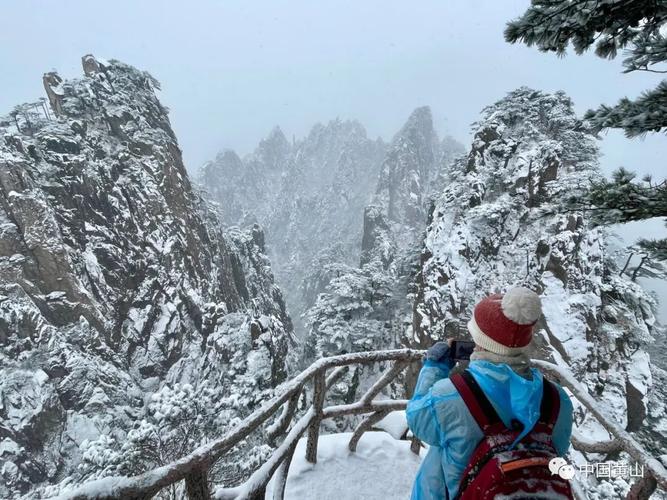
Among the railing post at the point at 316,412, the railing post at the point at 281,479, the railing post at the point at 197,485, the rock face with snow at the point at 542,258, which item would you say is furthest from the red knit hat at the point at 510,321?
the rock face with snow at the point at 542,258

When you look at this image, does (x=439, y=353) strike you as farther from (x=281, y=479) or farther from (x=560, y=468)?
(x=281, y=479)

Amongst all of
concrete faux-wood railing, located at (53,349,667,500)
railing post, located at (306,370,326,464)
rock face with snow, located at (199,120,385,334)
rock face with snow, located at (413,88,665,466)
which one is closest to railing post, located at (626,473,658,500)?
concrete faux-wood railing, located at (53,349,667,500)

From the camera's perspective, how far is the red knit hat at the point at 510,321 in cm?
157

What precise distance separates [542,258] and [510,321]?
53.8 feet

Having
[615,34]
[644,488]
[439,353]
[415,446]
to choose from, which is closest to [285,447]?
[439,353]

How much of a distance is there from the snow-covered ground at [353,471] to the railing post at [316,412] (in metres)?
0.11

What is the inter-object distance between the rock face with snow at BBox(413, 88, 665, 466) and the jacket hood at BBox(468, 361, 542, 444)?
13.6 m

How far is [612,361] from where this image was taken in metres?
14.0

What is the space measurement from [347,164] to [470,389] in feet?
277

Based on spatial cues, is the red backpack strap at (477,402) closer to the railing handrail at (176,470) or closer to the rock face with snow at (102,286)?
the railing handrail at (176,470)

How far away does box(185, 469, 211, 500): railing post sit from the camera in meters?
1.88

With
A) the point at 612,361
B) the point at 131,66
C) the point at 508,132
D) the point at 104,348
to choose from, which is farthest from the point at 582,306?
the point at 131,66

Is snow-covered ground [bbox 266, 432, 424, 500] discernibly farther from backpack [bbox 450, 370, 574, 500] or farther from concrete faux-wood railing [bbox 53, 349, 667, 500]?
backpack [bbox 450, 370, 574, 500]

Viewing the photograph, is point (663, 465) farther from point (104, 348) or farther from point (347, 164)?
point (347, 164)
